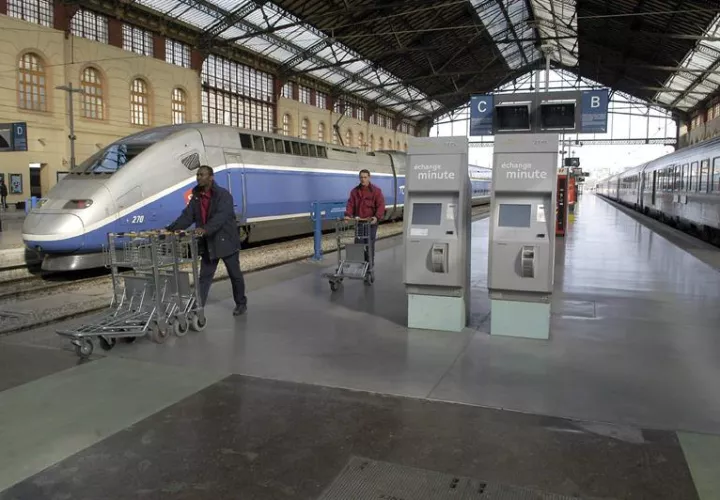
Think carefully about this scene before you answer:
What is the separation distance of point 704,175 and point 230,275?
1511 cm

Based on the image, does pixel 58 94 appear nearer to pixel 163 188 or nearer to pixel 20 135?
pixel 20 135

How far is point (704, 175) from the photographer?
55.4 ft

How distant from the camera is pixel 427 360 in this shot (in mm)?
5434

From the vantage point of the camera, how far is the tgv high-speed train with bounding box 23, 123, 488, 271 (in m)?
10.4

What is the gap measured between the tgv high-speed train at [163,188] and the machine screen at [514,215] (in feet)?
24.4

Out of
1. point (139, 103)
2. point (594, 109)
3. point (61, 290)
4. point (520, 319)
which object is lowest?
point (61, 290)

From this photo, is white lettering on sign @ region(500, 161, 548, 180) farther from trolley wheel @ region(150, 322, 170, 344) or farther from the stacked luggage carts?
trolley wheel @ region(150, 322, 170, 344)

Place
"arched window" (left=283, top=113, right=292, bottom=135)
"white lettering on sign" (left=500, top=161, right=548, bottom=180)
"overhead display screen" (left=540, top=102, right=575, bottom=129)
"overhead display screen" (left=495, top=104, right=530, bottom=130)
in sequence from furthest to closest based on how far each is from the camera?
"arched window" (left=283, top=113, right=292, bottom=135) → "overhead display screen" (left=495, top=104, right=530, bottom=130) → "overhead display screen" (left=540, top=102, right=575, bottom=129) → "white lettering on sign" (left=500, top=161, right=548, bottom=180)

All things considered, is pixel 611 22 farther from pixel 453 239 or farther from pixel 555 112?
pixel 453 239

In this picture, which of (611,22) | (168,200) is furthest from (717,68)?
(168,200)

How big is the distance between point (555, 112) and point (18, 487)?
9.24 m

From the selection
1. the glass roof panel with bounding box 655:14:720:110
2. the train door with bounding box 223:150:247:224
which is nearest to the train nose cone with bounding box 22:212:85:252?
the train door with bounding box 223:150:247:224

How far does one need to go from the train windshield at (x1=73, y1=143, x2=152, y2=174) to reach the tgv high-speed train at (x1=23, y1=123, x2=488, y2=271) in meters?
0.02

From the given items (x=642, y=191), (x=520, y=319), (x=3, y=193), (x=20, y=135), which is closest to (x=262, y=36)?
(x=3, y=193)
